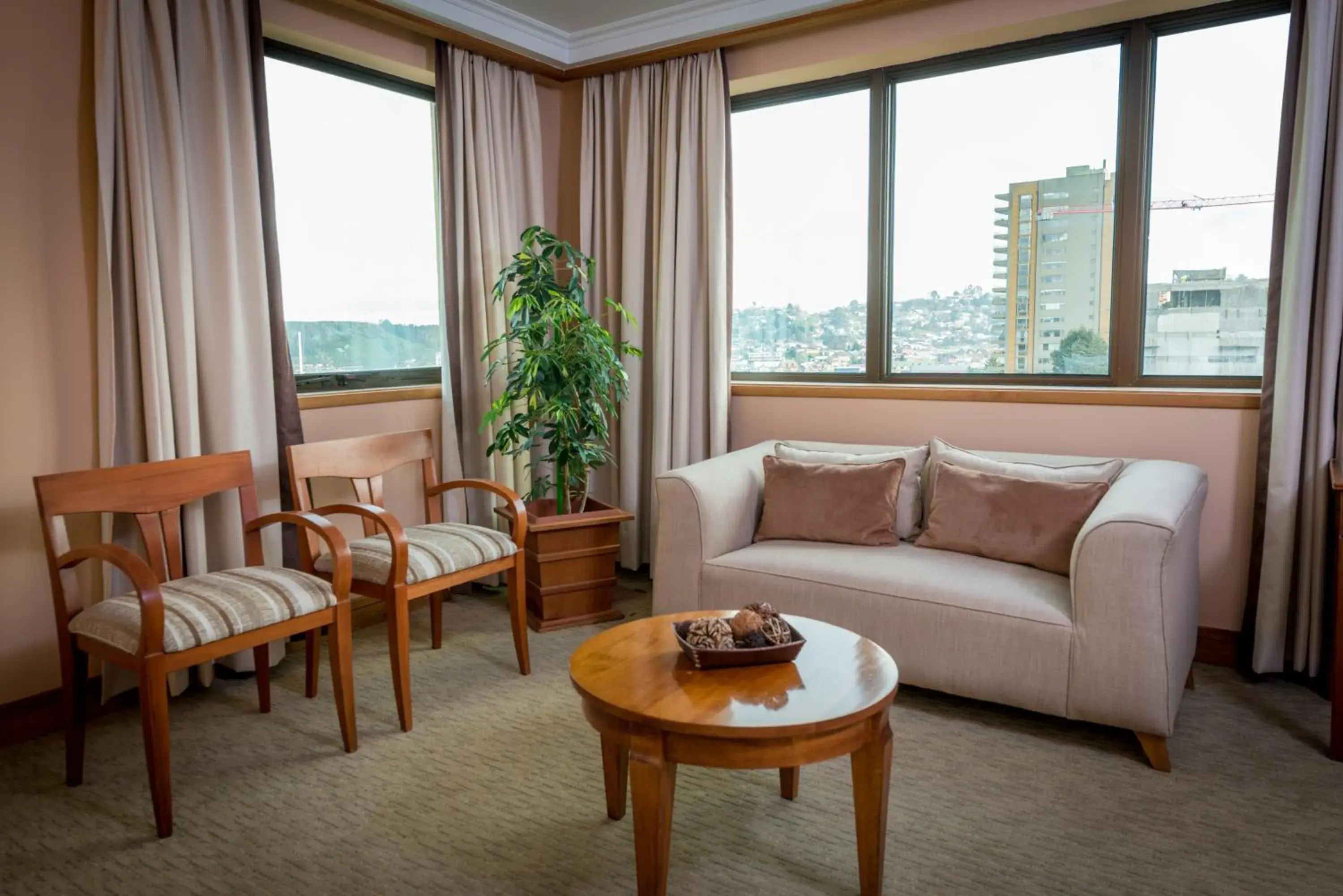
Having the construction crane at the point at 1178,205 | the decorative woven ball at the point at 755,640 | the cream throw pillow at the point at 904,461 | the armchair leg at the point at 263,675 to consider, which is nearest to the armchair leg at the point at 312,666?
the armchair leg at the point at 263,675

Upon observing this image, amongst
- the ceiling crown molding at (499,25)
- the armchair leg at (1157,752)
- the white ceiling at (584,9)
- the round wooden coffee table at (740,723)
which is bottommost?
the armchair leg at (1157,752)

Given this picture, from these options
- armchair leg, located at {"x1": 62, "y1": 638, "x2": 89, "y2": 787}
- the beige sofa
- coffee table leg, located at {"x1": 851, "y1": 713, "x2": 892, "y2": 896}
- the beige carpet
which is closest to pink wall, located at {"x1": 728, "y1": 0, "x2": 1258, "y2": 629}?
the beige sofa

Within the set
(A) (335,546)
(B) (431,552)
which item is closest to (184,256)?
(A) (335,546)

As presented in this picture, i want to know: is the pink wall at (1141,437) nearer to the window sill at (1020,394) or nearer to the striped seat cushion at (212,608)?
the window sill at (1020,394)

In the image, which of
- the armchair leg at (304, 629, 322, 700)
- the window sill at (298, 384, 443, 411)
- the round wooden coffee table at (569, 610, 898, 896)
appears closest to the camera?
the round wooden coffee table at (569, 610, 898, 896)

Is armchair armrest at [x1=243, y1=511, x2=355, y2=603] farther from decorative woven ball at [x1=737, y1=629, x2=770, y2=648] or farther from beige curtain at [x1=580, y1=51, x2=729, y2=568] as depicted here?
beige curtain at [x1=580, y1=51, x2=729, y2=568]

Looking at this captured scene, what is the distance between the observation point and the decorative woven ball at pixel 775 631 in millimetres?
2016

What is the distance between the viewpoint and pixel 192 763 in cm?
250

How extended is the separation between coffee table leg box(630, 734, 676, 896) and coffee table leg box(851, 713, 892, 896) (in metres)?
0.39

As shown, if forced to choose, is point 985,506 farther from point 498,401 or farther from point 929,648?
point 498,401

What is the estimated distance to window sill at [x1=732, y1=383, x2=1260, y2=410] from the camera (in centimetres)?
316

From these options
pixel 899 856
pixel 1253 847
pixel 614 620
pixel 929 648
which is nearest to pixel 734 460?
pixel 614 620

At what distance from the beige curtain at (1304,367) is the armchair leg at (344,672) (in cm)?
302

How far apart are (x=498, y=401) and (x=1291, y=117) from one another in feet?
10.3
